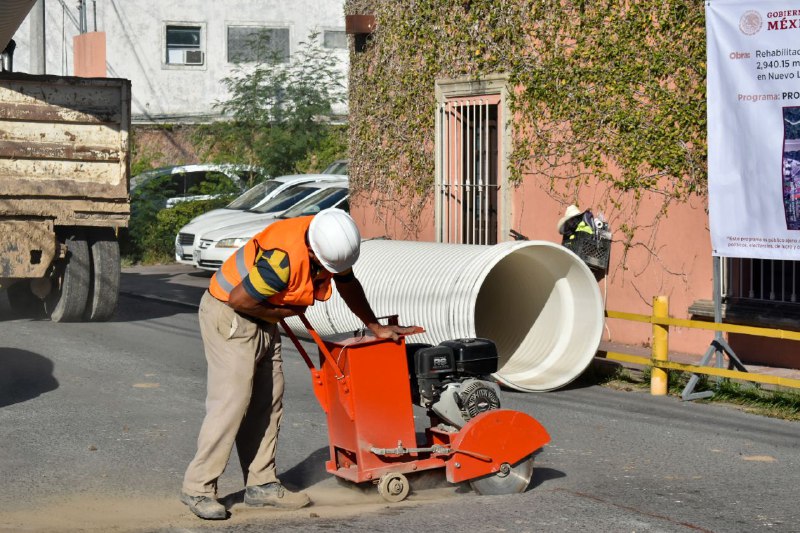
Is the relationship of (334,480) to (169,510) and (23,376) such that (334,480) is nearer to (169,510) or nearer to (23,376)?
(169,510)

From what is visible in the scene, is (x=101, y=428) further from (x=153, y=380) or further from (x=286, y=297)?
(x=286, y=297)

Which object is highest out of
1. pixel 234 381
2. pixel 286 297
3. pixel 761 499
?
pixel 286 297

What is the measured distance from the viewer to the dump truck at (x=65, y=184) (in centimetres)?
1366

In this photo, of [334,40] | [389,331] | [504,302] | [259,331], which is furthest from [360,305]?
[334,40]

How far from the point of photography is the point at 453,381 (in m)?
6.96

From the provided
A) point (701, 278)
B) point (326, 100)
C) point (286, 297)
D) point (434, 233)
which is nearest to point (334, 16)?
point (326, 100)

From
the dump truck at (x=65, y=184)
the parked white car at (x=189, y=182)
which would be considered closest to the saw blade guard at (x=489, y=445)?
the dump truck at (x=65, y=184)

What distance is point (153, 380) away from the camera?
10.7 meters

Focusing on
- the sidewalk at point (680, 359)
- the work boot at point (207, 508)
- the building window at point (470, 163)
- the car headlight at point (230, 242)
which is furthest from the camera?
the car headlight at point (230, 242)

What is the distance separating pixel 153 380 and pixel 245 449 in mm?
4227

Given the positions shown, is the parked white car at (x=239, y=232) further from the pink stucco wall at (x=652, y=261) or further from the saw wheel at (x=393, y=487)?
the saw wheel at (x=393, y=487)

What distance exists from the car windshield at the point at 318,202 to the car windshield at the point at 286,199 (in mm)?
288

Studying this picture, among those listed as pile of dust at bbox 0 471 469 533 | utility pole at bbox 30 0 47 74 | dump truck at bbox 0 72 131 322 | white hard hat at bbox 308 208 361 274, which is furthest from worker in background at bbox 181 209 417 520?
utility pole at bbox 30 0 47 74

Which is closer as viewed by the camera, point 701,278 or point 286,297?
point 286,297
